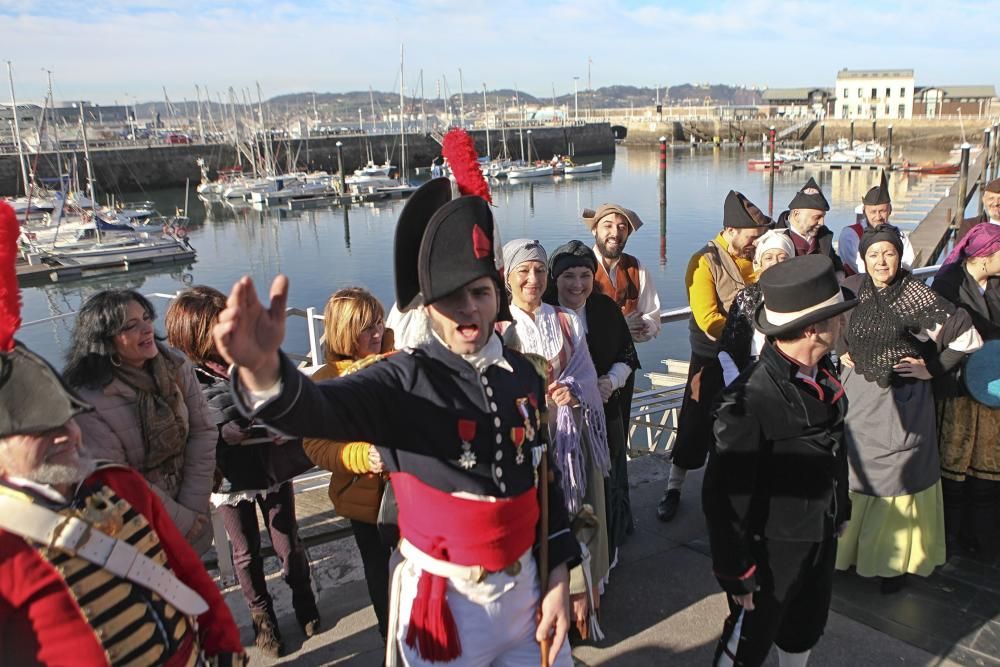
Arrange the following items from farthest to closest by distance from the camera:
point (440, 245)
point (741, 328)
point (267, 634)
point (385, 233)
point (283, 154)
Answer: point (283, 154)
point (385, 233)
point (741, 328)
point (267, 634)
point (440, 245)

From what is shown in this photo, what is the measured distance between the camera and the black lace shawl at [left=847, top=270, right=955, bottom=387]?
3.21 m

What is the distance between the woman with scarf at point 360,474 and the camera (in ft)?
9.08

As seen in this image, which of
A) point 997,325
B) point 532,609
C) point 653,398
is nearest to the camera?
point 532,609

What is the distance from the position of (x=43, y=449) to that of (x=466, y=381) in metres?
0.97

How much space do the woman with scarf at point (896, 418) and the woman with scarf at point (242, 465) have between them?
8.08ft

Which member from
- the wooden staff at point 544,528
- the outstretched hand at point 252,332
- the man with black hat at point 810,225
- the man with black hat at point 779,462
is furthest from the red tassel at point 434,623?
the man with black hat at point 810,225

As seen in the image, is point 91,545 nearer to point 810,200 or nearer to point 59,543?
point 59,543

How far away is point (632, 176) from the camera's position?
54500 mm

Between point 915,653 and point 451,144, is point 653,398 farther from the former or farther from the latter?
point 451,144

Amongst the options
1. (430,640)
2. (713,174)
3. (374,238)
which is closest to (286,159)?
(374,238)

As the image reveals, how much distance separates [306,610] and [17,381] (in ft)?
6.06

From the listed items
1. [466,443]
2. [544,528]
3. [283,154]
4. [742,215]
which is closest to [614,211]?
[742,215]

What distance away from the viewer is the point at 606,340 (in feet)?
11.5

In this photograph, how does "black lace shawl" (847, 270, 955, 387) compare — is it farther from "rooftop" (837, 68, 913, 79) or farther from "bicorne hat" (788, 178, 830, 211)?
"rooftop" (837, 68, 913, 79)
